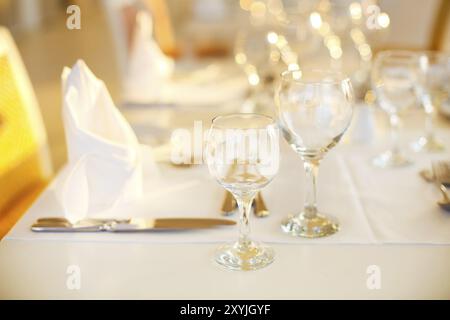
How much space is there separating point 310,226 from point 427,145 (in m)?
0.54

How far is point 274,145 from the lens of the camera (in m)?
0.94

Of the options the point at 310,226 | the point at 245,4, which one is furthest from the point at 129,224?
the point at 245,4

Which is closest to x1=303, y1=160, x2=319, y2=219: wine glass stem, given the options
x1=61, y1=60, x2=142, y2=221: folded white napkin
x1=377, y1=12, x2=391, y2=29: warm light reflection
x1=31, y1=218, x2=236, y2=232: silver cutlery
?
x1=31, y1=218, x2=236, y2=232: silver cutlery

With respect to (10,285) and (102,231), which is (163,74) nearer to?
(102,231)

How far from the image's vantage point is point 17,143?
1714 mm

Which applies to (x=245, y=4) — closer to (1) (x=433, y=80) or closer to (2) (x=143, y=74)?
(2) (x=143, y=74)

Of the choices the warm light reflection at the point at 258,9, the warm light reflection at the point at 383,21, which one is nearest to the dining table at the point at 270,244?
the warm light reflection at the point at 383,21

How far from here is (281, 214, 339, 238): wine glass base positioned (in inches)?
41.5

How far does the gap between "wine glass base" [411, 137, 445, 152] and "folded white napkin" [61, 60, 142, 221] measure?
25.1 inches

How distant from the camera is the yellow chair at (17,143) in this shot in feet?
5.37

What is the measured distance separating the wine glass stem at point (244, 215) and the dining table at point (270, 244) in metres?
0.05

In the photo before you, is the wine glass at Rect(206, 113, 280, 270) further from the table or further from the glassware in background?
the glassware in background
